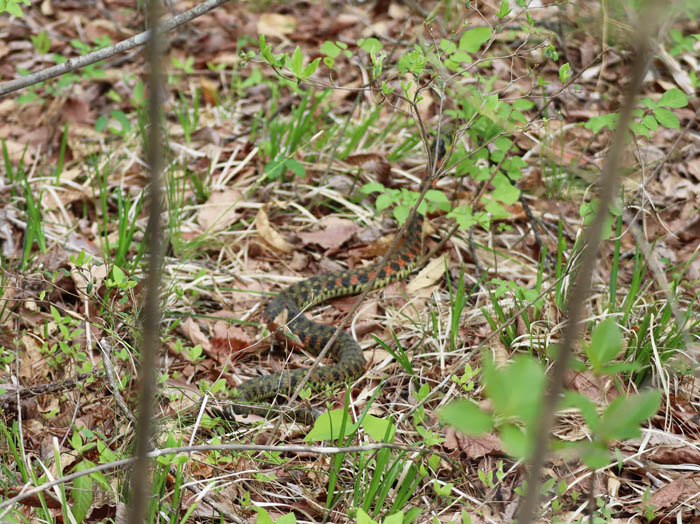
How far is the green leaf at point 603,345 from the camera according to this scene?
1.59 meters

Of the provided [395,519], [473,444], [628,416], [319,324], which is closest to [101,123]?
[319,324]

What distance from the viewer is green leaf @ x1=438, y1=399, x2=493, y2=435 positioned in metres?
1.38

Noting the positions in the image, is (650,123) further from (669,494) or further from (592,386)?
(669,494)

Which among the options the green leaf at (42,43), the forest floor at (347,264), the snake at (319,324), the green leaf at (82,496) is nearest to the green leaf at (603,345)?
the forest floor at (347,264)

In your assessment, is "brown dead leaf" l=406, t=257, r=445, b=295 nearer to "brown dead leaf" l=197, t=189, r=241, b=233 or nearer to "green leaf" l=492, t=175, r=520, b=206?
"green leaf" l=492, t=175, r=520, b=206

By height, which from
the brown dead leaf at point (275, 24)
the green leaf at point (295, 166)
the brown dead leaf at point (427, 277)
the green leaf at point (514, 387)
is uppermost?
the green leaf at point (514, 387)

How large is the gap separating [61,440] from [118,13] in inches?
263

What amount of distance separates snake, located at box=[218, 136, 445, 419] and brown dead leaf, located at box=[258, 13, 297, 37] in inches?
121

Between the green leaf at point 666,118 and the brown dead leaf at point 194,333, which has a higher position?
the green leaf at point 666,118

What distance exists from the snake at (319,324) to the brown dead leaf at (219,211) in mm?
871

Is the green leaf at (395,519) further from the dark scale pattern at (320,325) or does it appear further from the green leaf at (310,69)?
the green leaf at (310,69)

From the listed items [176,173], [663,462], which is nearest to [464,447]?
[663,462]

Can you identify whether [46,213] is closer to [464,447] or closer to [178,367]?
[178,367]

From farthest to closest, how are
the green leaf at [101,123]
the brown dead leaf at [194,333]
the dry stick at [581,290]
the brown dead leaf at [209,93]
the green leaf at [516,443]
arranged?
the brown dead leaf at [209,93] < the green leaf at [101,123] < the brown dead leaf at [194,333] < the green leaf at [516,443] < the dry stick at [581,290]
